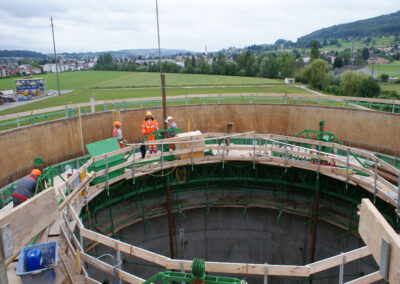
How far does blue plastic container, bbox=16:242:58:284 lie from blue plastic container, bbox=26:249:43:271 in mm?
44

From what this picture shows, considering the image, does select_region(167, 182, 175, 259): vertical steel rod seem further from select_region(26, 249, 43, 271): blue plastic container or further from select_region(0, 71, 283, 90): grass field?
select_region(0, 71, 283, 90): grass field

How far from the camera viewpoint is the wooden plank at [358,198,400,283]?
2885 millimetres

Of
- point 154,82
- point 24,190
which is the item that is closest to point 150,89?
point 154,82

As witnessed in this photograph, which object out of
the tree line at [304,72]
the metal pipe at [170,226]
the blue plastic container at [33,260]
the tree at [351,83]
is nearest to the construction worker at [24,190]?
the blue plastic container at [33,260]

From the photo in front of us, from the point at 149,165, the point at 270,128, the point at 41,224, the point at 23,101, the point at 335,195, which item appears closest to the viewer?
the point at 41,224

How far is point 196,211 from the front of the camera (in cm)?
1516

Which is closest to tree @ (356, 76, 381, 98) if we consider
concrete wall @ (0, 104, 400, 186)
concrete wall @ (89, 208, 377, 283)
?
concrete wall @ (0, 104, 400, 186)

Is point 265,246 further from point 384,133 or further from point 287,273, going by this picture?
point 287,273

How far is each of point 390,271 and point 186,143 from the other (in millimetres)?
9884

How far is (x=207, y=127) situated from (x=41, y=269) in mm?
15135

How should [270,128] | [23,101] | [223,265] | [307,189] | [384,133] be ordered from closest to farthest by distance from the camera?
[223,265] → [307,189] → [384,133] → [270,128] → [23,101]

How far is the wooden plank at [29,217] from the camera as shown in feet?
11.6

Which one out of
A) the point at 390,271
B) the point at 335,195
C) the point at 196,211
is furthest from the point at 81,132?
the point at 390,271

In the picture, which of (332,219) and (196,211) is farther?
(196,211)
